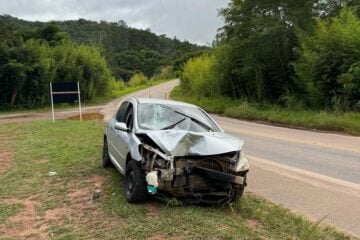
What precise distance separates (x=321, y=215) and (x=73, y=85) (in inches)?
742

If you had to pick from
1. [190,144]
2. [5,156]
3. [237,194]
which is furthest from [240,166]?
[5,156]

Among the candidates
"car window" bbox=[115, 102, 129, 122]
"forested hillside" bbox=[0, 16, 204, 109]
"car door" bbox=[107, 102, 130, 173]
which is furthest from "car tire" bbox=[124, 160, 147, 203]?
"forested hillside" bbox=[0, 16, 204, 109]

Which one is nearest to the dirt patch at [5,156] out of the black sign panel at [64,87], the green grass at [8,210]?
the green grass at [8,210]

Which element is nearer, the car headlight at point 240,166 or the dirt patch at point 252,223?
the dirt patch at point 252,223

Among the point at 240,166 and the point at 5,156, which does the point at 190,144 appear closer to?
the point at 240,166

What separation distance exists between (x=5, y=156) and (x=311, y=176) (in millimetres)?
7759

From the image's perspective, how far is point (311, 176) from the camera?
8891 mm

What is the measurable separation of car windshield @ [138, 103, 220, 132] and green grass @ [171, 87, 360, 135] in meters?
10.3

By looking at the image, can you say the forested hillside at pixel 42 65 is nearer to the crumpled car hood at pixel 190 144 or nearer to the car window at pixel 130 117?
the car window at pixel 130 117

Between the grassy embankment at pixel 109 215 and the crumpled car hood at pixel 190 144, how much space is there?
81 cm

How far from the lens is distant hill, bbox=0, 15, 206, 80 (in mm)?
80625

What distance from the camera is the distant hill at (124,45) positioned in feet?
265

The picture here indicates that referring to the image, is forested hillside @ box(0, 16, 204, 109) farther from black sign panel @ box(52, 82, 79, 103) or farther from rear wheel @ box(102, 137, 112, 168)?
rear wheel @ box(102, 137, 112, 168)

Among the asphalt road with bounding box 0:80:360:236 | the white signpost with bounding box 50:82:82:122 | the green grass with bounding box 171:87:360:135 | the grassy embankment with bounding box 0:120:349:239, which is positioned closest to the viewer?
the grassy embankment with bounding box 0:120:349:239
